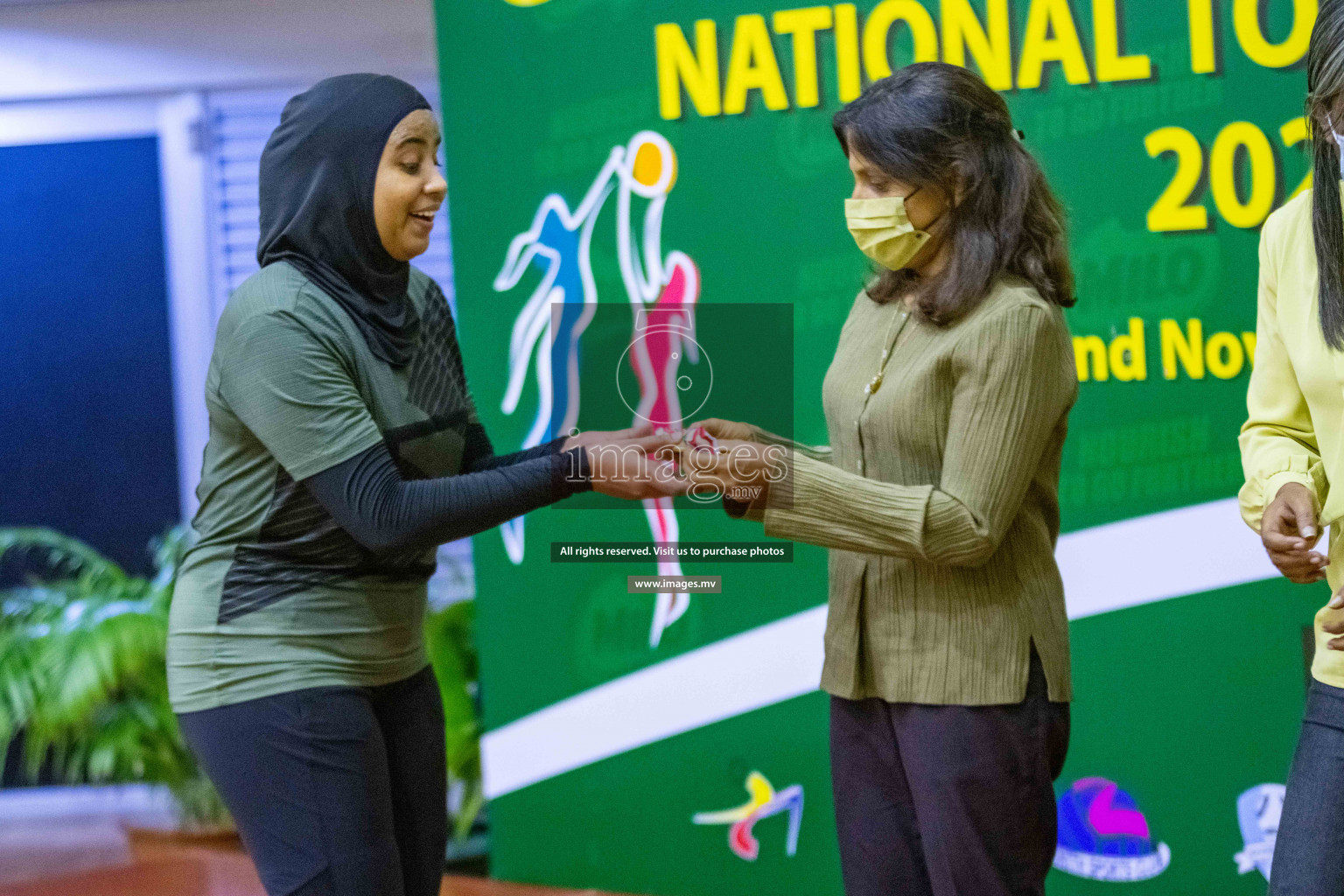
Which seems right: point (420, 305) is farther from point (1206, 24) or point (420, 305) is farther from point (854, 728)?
point (1206, 24)

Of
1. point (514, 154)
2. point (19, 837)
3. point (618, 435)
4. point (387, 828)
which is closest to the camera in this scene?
point (387, 828)

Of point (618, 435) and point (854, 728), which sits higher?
point (618, 435)

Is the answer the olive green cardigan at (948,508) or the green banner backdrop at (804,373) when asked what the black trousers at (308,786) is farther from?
the green banner backdrop at (804,373)

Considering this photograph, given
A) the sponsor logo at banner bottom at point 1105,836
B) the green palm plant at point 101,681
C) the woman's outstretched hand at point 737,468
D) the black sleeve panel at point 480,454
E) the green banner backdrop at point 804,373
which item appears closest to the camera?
the woman's outstretched hand at point 737,468

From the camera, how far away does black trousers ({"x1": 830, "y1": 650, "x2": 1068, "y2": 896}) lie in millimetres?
1621

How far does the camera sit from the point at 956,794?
1615 mm

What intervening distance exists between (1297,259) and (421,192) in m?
1.15

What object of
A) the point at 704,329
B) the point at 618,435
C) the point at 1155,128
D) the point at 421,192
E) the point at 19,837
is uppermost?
the point at 1155,128

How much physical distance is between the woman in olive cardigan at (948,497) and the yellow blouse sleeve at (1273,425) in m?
0.24

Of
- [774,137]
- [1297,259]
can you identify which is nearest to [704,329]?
[1297,259]

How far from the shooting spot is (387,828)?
5.35ft

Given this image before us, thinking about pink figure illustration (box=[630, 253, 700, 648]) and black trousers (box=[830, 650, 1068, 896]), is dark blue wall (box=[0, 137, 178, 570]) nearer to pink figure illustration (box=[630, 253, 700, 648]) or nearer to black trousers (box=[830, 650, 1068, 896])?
pink figure illustration (box=[630, 253, 700, 648])

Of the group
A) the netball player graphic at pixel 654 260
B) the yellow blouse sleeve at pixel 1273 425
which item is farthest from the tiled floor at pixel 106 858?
the yellow blouse sleeve at pixel 1273 425

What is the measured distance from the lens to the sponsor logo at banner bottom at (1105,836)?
112 inches
